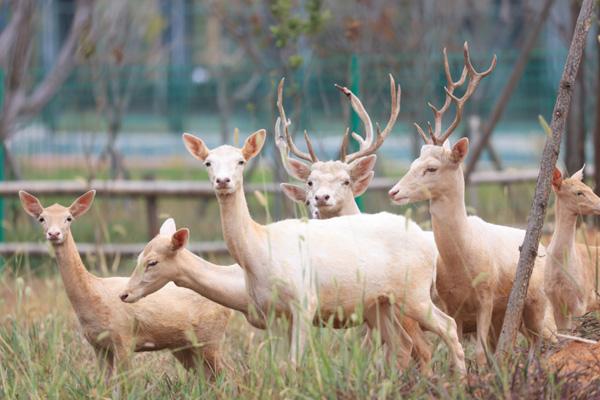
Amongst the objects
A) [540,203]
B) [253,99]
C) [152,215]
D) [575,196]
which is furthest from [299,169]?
[253,99]

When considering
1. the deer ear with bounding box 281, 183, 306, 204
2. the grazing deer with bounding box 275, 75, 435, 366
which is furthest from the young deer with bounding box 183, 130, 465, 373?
the deer ear with bounding box 281, 183, 306, 204

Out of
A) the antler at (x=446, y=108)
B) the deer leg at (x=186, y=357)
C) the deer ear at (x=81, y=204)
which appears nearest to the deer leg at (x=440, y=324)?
the antler at (x=446, y=108)

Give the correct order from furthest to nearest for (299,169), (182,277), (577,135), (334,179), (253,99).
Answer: (253,99), (577,135), (299,169), (334,179), (182,277)

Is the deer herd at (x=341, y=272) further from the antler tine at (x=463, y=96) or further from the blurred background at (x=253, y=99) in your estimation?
the blurred background at (x=253, y=99)

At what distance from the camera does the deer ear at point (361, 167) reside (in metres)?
7.12

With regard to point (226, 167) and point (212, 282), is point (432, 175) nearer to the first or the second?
point (226, 167)

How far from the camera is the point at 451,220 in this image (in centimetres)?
637

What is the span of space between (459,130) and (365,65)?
5.17 meters

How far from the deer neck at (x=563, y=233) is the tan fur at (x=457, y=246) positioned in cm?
36

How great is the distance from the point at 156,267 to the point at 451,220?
1465 millimetres

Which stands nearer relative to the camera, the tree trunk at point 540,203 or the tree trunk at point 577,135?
the tree trunk at point 540,203

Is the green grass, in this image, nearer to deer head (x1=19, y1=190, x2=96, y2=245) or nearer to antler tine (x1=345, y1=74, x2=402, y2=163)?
deer head (x1=19, y1=190, x2=96, y2=245)

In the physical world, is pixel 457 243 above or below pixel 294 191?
below

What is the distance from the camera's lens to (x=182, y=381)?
6176mm
